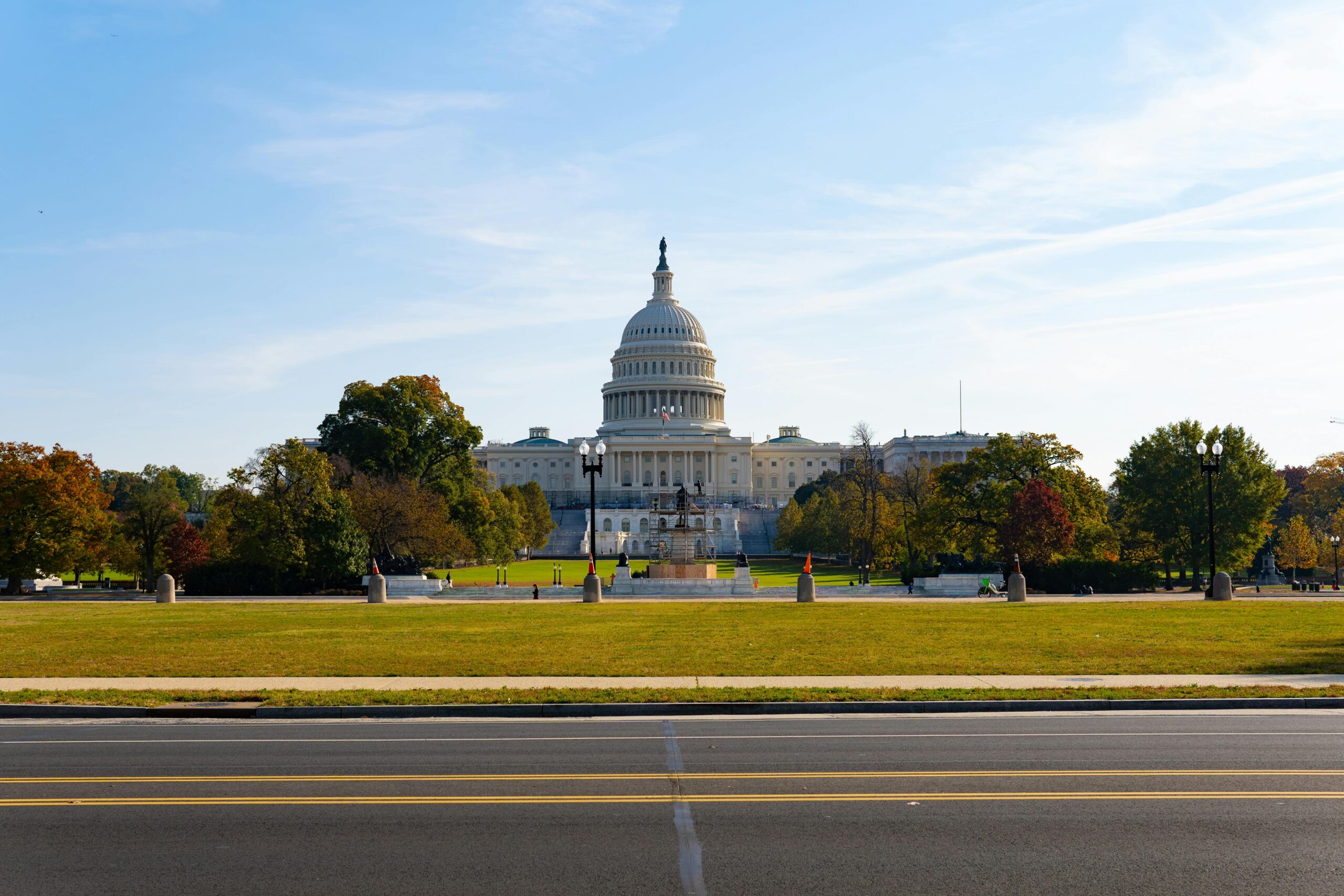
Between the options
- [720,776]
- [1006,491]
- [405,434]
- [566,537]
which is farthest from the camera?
[566,537]

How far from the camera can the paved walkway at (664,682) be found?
65.4 feet

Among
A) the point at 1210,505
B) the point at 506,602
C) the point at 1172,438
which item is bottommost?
the point at 506,602

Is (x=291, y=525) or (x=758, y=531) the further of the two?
(x=758, y=531)

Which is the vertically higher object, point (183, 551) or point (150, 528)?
point (150, 528)

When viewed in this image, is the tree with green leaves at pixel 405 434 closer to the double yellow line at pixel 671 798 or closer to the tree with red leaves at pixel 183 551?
the tree with red leaves at pixel 183 551

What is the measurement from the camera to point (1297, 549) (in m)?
82.4

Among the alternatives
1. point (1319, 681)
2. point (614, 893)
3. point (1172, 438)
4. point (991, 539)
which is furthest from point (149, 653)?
point (1172, 438)

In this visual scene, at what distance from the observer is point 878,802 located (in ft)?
38.5

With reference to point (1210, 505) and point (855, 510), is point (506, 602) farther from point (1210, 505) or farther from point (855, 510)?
point (855, 510)

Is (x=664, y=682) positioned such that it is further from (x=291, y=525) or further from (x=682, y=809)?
(x=291, y=525)

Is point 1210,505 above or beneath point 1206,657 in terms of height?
above

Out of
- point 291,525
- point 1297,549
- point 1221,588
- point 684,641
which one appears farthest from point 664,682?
point 1297,549

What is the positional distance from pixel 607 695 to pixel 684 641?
9.01 meters

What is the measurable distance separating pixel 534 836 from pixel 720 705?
7.75 m
